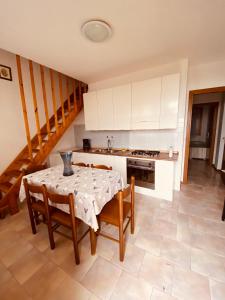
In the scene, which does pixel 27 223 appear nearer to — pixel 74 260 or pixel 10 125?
pixel 74 260

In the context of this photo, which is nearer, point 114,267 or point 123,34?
point 114,267

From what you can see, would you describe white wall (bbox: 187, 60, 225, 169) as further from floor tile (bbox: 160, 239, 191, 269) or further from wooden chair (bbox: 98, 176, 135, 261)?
floor tile (bbox: 160, 239, 191, 269)

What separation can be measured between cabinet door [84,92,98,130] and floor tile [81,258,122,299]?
2.56 meters

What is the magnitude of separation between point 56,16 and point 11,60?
6.65ft

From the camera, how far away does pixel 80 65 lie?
2459 millimetres

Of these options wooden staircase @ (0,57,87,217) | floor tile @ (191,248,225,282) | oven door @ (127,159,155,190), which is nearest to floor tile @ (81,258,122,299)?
floor tile @ (191,248,225,282)

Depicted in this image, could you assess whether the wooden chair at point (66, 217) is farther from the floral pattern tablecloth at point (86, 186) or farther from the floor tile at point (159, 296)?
the floor tile at point (159, 296)

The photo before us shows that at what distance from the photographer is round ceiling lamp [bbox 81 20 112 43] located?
146cm

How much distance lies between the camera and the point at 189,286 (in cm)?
114

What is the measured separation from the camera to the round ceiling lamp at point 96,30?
1460mm

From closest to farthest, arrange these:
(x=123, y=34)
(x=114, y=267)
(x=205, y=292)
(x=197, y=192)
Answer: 1. (x=205, y=292)
2. (x=114, y=267)
3. (x=123, y=34)
4. (x=197, y=192)

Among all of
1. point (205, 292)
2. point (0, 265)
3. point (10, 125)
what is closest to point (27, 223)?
point (0, 265)

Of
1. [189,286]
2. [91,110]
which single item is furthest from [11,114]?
[189,286]

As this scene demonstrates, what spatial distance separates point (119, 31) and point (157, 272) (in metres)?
2.66
